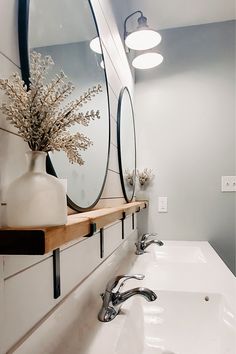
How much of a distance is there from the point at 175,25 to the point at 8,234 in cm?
247

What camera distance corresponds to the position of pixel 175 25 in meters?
2.39

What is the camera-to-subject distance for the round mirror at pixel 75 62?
65 cm

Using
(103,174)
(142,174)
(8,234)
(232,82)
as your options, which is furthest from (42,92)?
(232,82)

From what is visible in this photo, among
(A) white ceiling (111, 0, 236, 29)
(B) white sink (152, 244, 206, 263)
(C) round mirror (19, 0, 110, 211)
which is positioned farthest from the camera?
(A) white ceiling (111, 0, 236, 29)

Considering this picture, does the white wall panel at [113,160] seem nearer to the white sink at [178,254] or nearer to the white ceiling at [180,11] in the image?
the white sink at [178,254]

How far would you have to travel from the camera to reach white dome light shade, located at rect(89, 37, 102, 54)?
1145 millimetres

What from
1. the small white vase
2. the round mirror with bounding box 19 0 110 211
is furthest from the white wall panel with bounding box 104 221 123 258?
the small white vase

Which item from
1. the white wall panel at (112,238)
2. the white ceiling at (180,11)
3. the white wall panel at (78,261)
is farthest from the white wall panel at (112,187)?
the white ceiling at (180,11)

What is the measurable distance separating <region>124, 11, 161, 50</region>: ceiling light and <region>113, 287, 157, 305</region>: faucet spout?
1477mm

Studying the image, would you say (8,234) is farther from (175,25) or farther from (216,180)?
(175,25)

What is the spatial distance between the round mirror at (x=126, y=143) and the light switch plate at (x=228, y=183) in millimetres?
738

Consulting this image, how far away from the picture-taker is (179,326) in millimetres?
1036

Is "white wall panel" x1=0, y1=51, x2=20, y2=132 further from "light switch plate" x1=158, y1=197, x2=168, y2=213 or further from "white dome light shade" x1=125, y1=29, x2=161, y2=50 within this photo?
"light switch plate" x1=158, y1=197, x2=168, y2=213

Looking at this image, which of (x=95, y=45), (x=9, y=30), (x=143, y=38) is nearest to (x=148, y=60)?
(x=143, y=38)
